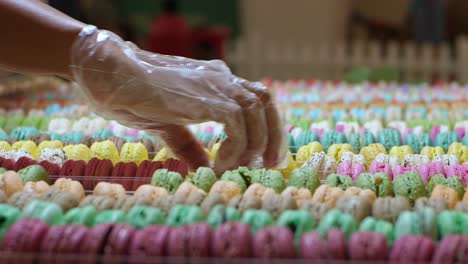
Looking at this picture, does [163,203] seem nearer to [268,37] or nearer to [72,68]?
[72,68]

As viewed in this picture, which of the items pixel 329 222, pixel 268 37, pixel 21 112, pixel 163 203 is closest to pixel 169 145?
pixel 163 203

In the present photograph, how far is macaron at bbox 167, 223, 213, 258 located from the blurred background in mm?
2649

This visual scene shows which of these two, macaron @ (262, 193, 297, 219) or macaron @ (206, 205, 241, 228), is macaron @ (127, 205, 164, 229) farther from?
macaron @ (262, 193, 297, 219)

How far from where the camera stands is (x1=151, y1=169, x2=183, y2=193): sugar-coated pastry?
138 centimetres

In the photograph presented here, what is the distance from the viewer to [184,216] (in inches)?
45.6

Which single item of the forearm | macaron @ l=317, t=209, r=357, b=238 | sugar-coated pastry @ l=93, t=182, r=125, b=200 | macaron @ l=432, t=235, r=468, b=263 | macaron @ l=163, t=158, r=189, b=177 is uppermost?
the forearm

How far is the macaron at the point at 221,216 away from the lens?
1.14 metres

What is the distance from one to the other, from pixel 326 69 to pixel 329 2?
83 cm

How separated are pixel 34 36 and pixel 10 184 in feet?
1.12

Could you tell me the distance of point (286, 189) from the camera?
51.1 inches

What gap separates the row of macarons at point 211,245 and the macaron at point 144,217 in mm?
36

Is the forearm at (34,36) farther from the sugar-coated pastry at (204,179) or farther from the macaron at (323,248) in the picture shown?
the macaron at (323,248)

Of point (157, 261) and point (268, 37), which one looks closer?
point (157, 261)

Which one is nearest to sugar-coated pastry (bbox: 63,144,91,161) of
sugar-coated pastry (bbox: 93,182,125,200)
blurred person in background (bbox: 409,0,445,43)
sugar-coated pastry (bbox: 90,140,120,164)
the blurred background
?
sugar-coated pastry (bbox: 90,140,120,164)
